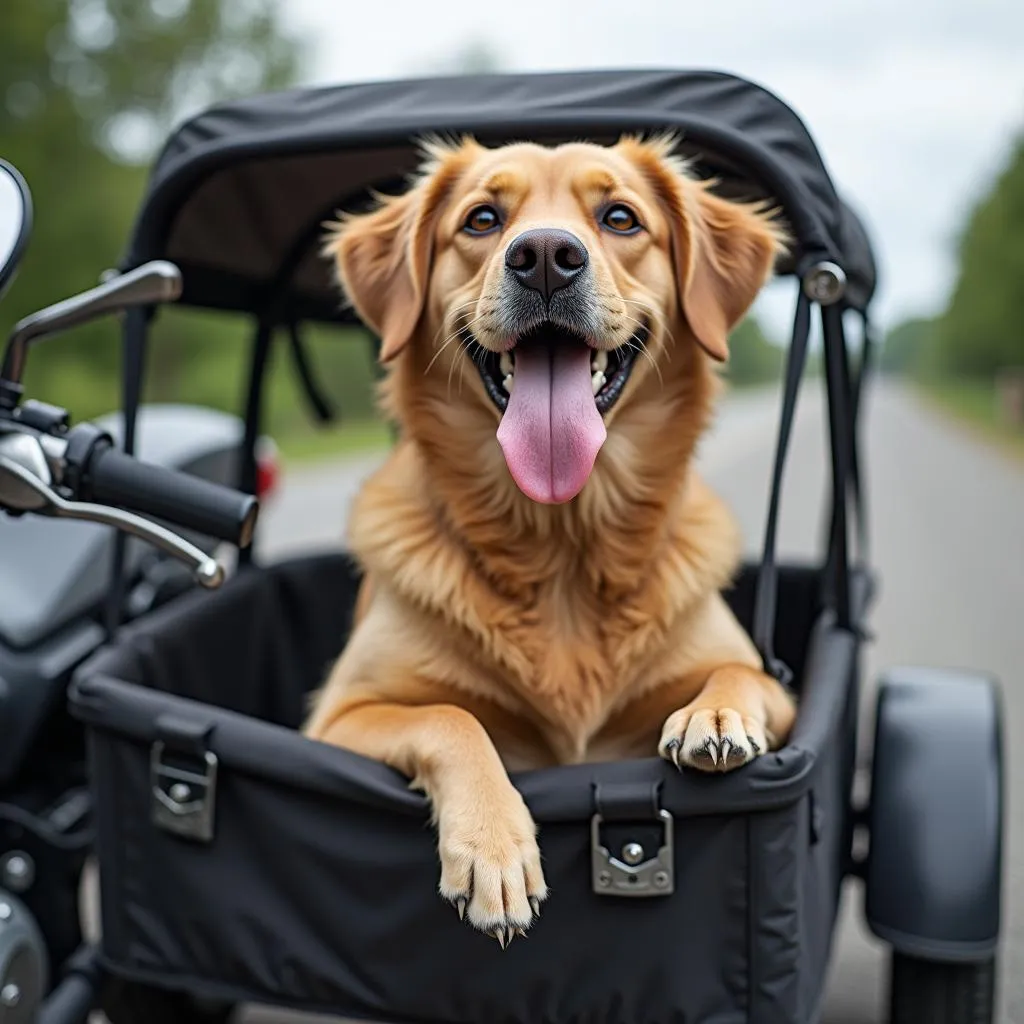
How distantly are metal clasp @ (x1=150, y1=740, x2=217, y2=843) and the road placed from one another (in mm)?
1081

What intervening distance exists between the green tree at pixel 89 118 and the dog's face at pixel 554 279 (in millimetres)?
15411

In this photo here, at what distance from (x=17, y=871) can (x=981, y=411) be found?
34.5 metres

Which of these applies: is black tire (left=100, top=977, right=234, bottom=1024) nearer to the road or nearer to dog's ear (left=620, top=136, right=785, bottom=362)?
the road

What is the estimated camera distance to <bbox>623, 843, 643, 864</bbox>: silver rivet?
1696 mm

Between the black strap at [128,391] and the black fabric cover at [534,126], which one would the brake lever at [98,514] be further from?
the black fabric cover at [534,126]

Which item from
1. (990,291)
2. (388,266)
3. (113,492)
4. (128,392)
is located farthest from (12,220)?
(990,291)

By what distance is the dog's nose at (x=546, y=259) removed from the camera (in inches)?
76.8

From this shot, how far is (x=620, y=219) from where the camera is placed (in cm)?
225

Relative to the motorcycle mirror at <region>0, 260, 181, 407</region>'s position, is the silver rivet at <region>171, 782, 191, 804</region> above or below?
below

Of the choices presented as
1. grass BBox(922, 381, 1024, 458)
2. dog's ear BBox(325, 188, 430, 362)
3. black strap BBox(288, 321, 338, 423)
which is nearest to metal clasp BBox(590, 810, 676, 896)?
dog's ear BBox(325, 188, 430, 362)

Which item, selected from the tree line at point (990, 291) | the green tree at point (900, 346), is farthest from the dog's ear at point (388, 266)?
the green tree at point (900, 346)

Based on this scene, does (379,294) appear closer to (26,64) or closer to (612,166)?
(612,166)

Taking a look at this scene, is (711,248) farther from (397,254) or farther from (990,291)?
(990,291)

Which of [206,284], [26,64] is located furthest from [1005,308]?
[206,284]
